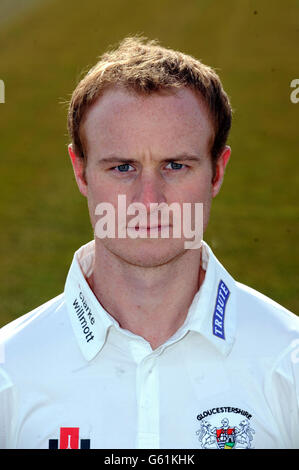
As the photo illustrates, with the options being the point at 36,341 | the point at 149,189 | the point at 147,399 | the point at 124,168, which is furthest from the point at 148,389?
the point at 124,168

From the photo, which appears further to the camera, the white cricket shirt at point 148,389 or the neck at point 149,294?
the neck at point 149,294

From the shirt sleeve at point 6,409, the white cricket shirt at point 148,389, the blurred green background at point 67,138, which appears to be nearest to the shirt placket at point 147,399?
the white cricket shirt at point 148,389

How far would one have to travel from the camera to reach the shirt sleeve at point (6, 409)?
3.52 metres

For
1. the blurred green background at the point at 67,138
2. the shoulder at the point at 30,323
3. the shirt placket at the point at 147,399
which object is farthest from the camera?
the blurred green background at the point at 67,138

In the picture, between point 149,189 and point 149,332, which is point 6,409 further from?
point 149,189

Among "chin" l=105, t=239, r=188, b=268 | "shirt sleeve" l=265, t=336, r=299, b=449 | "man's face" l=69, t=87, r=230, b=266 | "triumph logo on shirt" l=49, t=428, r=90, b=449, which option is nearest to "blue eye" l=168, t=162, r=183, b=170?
"man's face" l=69, t=87, r=230, b=266

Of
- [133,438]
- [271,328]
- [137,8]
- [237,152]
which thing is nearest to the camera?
[133,438]

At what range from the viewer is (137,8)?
14391 millimetres

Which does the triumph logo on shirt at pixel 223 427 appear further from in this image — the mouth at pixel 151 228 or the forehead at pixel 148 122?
the forehead at pixel 148 122

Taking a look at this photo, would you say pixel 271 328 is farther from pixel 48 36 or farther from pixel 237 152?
pixel 48 36

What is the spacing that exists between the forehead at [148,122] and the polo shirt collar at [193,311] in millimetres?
565

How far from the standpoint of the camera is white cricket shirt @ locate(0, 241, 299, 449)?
11.4 feet

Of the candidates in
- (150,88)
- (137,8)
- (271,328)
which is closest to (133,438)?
(271,328)

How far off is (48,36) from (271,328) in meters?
11.9
